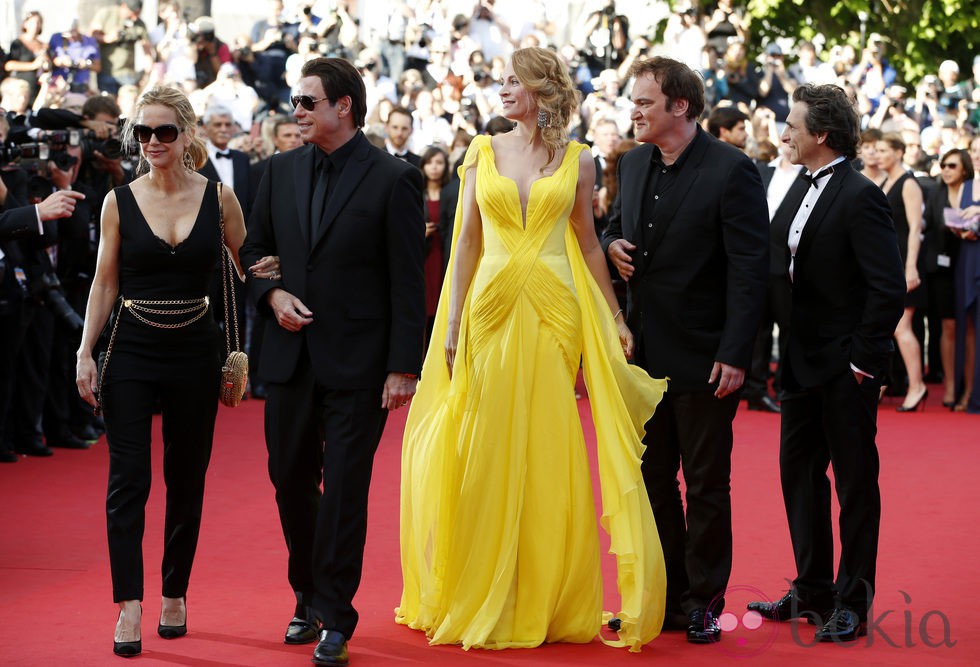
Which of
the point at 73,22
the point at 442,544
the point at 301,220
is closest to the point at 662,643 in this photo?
the point at 442,544

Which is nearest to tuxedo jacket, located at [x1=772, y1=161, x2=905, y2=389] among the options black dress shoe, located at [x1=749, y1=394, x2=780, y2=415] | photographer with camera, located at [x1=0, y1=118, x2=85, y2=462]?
photographer with camera, located at [x1=0, y1=118, x2=85, y2=462]

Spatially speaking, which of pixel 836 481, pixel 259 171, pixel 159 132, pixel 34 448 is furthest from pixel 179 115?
pixel 259 171

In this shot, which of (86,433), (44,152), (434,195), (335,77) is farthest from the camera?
(434,195)

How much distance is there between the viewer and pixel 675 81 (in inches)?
216

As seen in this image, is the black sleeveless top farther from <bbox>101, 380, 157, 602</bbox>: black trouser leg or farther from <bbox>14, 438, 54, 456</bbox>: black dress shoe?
<bbox>14, 438, 54, 456</bbox>: black dress shoe

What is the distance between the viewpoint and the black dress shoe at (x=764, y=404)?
1190 centimetres

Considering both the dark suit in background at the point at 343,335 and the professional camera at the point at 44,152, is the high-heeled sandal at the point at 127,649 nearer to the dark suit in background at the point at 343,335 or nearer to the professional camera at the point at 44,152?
the dark suit in background at the point at 343,335

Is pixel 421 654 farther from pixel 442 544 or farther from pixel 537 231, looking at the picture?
pixel 537 231

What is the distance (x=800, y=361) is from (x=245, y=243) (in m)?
2.10

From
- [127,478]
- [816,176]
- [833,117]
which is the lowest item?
[127,478]

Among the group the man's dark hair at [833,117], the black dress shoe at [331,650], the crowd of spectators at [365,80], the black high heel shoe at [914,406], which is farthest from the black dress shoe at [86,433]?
the black high heel shoe at [914,406]

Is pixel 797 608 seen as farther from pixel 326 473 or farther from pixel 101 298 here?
pixel 101 298

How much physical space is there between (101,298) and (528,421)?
1602 mm

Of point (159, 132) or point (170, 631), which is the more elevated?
point (159, 132)
